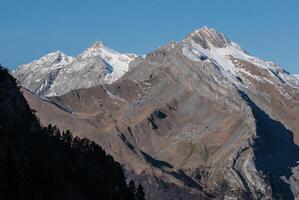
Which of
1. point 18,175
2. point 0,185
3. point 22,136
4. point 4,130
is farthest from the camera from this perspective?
point 22,136

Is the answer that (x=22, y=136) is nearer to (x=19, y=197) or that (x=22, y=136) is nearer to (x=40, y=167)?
(x=40, y=167)

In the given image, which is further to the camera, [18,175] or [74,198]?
[74,198]

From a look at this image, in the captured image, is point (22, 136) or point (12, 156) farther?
point (22, 136)

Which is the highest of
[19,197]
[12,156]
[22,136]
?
[22,136]

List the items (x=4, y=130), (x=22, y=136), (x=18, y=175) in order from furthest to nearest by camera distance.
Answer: (x=22, y=136), (x=4, y=130), (x=18, y=175)

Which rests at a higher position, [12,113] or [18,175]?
[12,113]

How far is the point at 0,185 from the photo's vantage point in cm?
15462

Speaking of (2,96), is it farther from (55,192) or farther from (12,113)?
(55,192)

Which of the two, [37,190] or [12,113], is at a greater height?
[12,113]

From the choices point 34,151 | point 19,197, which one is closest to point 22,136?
point 34,151

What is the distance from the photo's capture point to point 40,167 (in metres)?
187

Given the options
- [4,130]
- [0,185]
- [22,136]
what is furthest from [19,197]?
[22,136]

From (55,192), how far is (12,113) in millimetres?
24286

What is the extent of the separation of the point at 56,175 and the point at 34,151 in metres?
7.06
